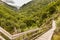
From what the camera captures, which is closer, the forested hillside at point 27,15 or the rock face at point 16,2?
the forested hillside at point 27,15

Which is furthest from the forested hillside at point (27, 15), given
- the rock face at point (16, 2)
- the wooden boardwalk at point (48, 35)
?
the wooden boardwalk at point (48, 35)

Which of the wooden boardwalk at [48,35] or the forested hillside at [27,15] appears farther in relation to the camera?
the forested hillside at [27,15]

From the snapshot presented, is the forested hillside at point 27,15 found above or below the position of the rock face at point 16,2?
below

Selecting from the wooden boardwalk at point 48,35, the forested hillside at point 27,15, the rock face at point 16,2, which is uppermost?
the rock face at point 16,2

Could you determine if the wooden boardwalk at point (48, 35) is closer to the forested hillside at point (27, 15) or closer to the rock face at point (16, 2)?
the forested hillside at point (27, 15)

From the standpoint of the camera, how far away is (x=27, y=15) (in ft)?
7.92

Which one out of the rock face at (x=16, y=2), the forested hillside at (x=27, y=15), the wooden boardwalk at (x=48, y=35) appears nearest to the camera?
the wooden boardwalk at (x=48, y=35)

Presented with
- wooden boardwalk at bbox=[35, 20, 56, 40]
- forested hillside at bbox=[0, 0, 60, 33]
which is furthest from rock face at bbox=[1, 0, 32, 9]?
wooden boardwalk at bbox=[35, 20, 56, 40]

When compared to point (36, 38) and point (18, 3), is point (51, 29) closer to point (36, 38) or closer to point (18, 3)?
point (36, 38)

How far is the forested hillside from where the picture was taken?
2.20 m

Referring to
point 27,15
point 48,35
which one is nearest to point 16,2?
point 27,15

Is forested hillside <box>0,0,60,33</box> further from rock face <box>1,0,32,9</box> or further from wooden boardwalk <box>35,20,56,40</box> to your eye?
wooden boardwalk <box>35,20,56,40</box>

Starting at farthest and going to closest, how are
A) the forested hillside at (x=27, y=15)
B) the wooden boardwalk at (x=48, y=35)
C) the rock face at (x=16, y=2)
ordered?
the rock face at (x=16, y=2)
the forested hillside at (x=27, y=15)
the wooden boardwalk at (x=48, y=35)

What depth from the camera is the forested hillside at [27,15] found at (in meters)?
2.20
